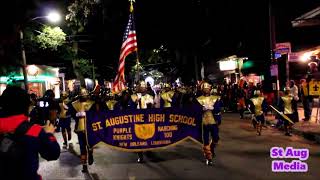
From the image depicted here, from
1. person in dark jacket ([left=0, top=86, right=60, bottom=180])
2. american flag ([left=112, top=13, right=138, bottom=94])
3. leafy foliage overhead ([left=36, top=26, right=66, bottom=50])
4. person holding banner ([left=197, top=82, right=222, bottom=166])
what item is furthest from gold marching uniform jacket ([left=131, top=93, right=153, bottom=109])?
leafy foliage overhead ([left=36, top=26, right=66, bottom=50])

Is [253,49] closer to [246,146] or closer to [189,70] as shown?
[189,70]

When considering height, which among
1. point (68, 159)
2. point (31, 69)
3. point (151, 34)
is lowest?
point (68, 159)

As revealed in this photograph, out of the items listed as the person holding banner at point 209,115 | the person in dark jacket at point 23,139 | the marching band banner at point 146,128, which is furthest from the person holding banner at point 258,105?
the person in dark jacket at point 23,139

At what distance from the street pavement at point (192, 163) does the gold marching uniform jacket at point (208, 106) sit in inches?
39.3

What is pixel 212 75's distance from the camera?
46562mm

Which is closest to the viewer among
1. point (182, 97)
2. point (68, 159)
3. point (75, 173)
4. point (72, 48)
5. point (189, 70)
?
point (75, 173)

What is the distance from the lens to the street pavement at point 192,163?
973 centimetres

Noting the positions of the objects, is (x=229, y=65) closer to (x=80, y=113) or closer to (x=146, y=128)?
(x=80, y=113)

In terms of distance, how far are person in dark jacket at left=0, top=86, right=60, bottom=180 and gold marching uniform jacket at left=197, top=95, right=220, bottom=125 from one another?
23.5 feet

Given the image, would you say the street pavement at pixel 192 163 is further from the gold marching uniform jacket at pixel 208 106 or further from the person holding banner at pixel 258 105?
the gold marching uniform jacket at pixel 208 106

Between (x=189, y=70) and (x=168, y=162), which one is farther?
(x=189, y=70)

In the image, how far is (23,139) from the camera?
160 inches

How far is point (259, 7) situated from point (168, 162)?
2601 centimetres

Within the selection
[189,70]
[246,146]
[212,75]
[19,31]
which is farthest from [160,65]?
[246,146]
